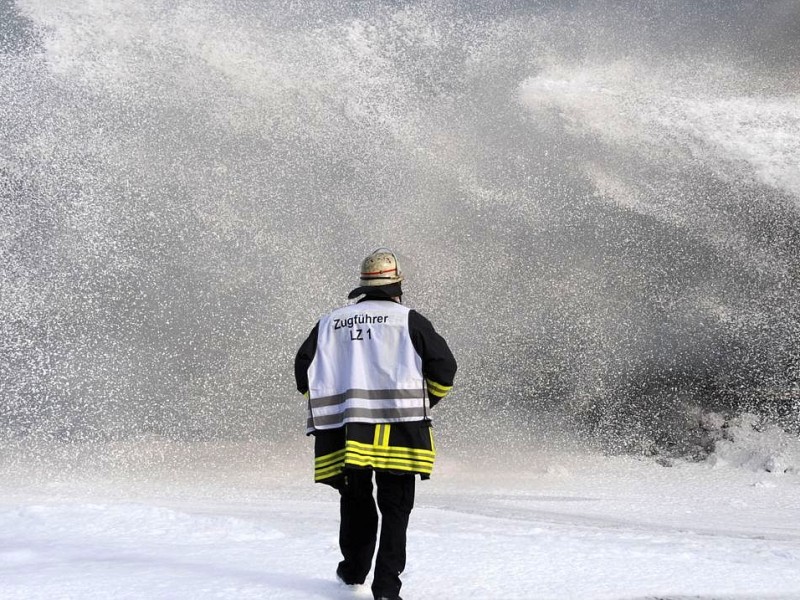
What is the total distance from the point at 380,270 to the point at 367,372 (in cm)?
51

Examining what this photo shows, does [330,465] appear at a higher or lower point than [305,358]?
lower

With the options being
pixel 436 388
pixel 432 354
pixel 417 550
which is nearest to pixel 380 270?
pixel 432 354

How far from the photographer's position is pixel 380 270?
4258 millimetres

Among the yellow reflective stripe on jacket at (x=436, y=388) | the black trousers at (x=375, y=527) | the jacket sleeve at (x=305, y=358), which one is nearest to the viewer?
the black trousers at (x=375, y=527)

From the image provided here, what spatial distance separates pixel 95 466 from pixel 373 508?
8.61m

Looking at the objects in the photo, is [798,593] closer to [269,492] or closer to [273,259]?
[269,492]

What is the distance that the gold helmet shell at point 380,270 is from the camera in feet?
14.0

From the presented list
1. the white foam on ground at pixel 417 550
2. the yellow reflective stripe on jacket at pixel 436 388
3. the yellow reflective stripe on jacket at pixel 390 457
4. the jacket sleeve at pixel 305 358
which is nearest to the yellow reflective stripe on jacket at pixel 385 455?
the yellow reflective stripe on jacket at pixel 390 457

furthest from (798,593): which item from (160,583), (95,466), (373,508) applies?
(95,466)

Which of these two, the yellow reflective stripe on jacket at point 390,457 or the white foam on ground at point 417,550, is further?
the white foam on ground at point 417,550

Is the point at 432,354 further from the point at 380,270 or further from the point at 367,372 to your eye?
the point at 380,270

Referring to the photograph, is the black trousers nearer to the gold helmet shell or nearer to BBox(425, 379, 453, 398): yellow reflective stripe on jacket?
BBox(425, 379, 453, 398): yellow reflective stripe on jacket

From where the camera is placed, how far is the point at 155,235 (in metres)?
14.2

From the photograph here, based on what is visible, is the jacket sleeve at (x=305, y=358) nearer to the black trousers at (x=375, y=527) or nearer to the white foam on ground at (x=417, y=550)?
the black trousers at (x=375, y=527)
